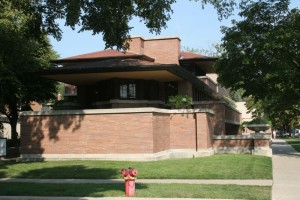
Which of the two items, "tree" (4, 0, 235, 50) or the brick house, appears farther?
the brick house

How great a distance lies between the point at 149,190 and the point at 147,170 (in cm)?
442

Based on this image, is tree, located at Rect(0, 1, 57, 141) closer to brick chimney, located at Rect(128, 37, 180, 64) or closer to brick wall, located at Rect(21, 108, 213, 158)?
brick wall, located at Rect(21, 108, 213, 158)

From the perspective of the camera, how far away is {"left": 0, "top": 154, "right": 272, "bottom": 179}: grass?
15.6m

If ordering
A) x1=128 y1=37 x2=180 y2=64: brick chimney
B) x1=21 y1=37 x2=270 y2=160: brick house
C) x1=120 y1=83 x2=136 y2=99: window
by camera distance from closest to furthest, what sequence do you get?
x1=21 y1=37 x2=270 y2=160: brick house, x1=120 y1=83 x2=136 y2=99: window, x1=128 y1=37 x2=180 y2=64: brick chimney

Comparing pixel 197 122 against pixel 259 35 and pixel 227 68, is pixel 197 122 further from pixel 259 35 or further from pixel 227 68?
pixel 259 35

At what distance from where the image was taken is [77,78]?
2725 centimetres

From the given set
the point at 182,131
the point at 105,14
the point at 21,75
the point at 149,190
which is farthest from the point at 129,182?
the point at 21,75

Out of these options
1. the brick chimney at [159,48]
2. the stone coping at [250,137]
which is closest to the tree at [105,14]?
the stone coping at [250,137]

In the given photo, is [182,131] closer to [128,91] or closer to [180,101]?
[180,101]

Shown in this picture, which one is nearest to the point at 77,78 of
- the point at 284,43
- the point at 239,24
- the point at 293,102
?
the point at 239,24

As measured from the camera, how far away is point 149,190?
12.4m

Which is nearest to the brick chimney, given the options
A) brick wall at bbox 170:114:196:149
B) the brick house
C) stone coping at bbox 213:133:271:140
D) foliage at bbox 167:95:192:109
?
the brick house

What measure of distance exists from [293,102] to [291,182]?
51.0 feet

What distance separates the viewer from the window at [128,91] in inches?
1054
